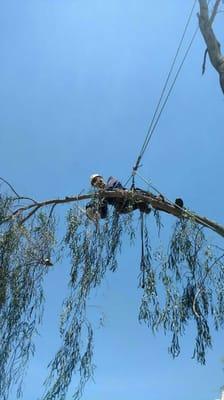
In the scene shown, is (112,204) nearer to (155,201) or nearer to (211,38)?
(155,201)

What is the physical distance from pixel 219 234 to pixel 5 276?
1.98 m

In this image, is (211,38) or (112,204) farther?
(211,38)

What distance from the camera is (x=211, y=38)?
666 cm

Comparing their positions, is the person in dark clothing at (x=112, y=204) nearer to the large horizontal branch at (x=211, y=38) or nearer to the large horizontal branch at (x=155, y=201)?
the large horizontal branch at (x=155, y=201)

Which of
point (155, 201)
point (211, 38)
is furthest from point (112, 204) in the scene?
point (211, 38)

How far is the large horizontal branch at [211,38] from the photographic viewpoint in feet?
21.0

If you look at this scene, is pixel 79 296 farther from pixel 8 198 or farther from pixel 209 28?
pixel 209 28

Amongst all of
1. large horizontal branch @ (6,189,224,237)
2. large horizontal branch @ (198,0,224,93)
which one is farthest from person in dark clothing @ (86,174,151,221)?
large horizontal branch @ (198,0,224,93)

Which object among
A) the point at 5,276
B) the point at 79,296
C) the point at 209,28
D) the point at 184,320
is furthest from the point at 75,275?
the point at 209,28

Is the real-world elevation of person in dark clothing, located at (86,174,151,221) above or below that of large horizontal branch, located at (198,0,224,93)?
below

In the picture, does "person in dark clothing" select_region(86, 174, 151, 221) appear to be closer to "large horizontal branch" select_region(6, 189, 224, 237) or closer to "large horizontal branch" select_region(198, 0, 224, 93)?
"large horizontal branch" select_region(6, 189, 224, 237)

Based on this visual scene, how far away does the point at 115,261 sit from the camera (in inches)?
231

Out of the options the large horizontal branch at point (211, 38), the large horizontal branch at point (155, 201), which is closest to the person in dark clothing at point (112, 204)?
the large horizontal branch at point (155, 201)

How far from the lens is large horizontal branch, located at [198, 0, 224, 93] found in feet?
21.0
